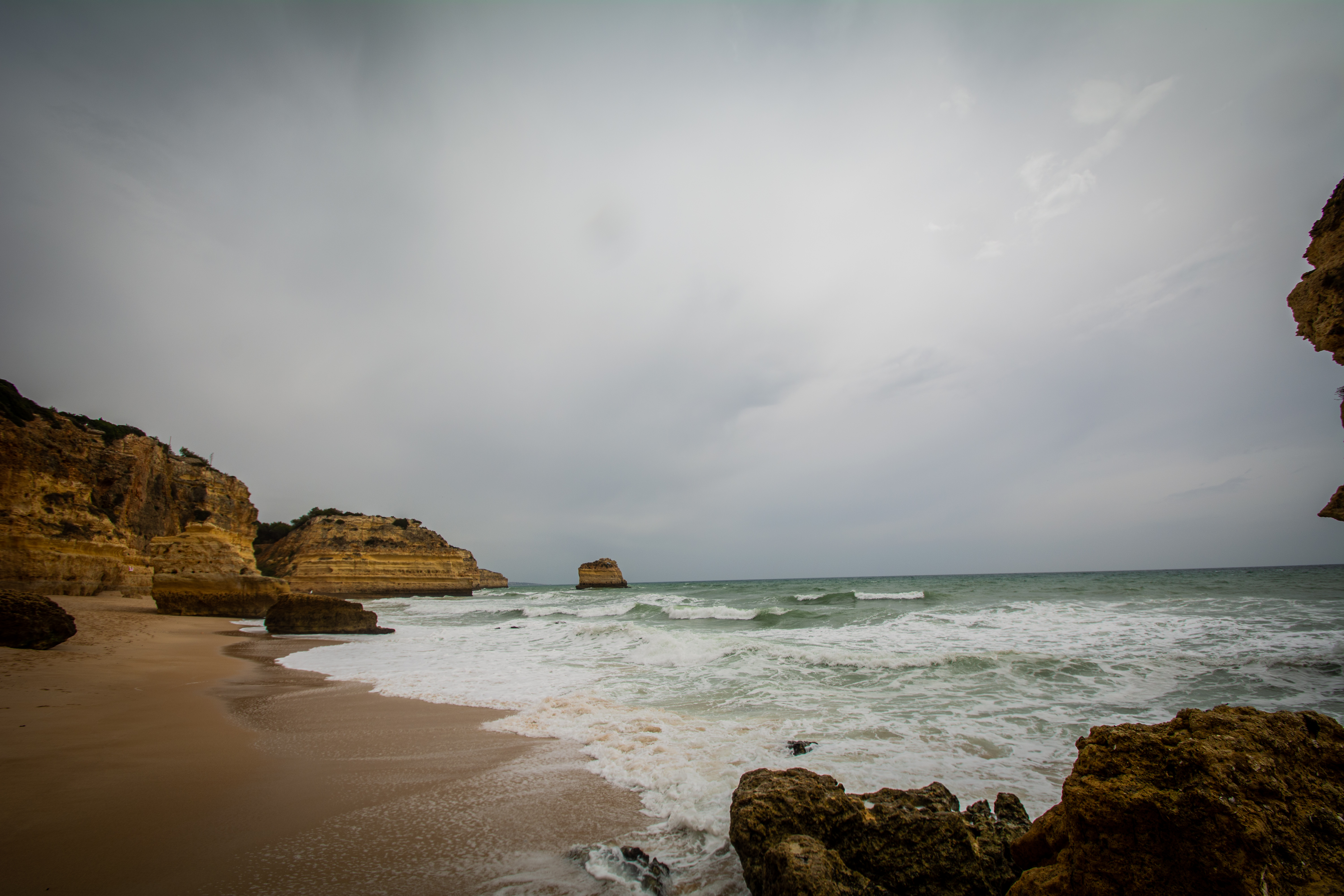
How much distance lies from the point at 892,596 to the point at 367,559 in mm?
42526

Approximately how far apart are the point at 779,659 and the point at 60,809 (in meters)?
9.92

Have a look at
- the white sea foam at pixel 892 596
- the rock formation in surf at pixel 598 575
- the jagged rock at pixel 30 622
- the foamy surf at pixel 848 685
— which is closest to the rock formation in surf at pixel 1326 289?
the foamy surf at pixel 848 685

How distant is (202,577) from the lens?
1906 cm

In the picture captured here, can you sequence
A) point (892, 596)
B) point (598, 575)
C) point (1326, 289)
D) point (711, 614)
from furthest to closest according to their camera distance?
point (598, 575)
point (892, 596)
point (711, 614)
point (1326, 289)

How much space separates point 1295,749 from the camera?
2.35m

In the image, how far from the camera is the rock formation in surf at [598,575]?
6694 centimetres

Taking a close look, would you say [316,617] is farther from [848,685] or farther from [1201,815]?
[1201,815]

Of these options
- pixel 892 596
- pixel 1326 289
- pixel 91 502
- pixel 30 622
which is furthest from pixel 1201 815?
pixel 892 596

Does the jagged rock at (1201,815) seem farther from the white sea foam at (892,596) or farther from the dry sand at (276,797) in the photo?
Result: the white sea foam at (892,596)

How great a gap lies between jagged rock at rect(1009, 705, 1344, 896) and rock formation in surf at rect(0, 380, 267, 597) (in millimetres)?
26066

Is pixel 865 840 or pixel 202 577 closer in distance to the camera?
pixel 865 840

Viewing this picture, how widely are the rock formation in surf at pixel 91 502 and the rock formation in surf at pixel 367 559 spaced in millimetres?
14773

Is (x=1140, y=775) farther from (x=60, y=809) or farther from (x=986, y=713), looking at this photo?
(x=60, y=809)

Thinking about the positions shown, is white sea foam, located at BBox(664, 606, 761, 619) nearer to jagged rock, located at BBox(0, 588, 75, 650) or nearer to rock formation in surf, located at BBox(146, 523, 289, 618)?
rock formation in surf, located at BBox(146, 523, 289, 618)
